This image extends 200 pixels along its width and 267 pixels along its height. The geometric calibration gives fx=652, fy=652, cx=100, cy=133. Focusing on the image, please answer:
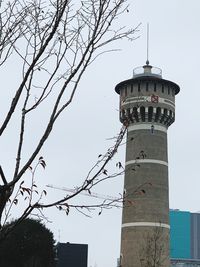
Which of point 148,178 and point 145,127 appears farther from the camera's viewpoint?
point 145,127

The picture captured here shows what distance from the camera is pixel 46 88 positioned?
273 inches

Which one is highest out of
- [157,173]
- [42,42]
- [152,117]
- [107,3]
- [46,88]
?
[152,117]

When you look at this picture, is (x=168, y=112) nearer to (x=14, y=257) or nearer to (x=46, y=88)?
(x=14, y=257)

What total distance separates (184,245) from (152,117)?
9837 cm

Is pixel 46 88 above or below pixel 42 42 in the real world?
below

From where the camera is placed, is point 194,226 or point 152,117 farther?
point 194,226

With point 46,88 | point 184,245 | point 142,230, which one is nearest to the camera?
point 46,88

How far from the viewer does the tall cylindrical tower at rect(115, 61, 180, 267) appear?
44.4 meters

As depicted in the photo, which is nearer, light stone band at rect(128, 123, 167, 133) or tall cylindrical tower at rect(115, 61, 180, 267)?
tall cylindrical tower at rect(115, 61, 180, 267)

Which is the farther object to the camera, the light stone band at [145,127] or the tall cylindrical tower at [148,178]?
the light stone band at [145,127]

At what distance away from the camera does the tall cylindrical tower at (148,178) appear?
146 ft

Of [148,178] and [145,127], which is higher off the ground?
[145,127]

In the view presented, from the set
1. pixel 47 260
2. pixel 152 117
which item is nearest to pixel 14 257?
pixel 47 260

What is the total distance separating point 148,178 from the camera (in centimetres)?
4525
